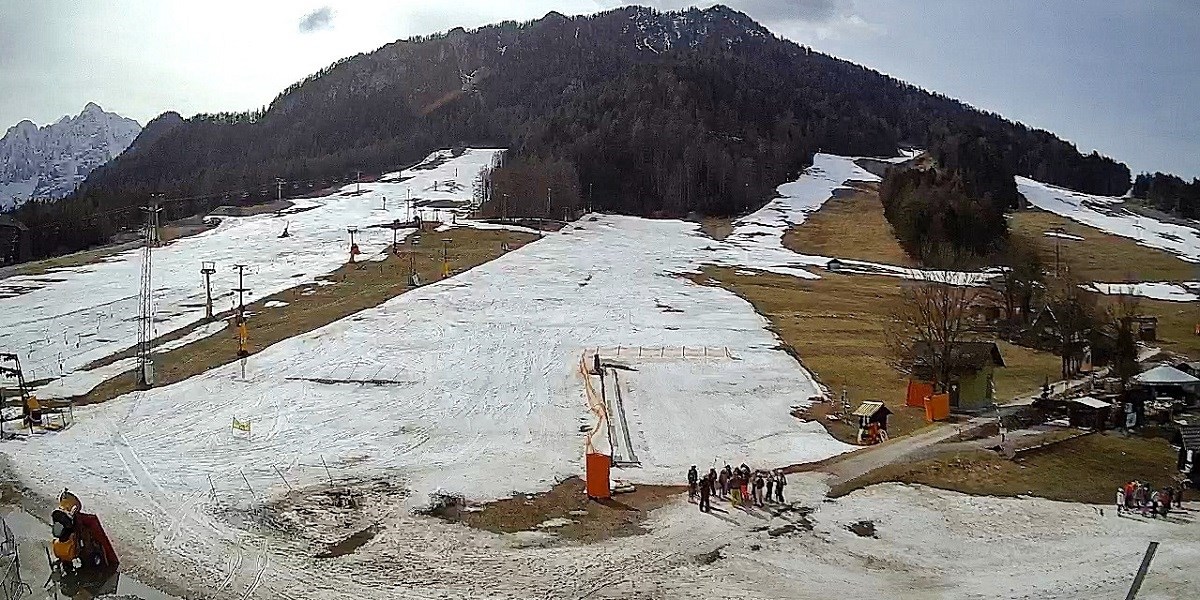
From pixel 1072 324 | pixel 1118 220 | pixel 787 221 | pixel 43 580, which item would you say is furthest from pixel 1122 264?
pixel 43 580

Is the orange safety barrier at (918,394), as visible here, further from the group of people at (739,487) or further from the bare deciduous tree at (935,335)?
the group of people at (739,487)

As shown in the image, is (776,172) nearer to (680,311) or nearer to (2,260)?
(680,311)

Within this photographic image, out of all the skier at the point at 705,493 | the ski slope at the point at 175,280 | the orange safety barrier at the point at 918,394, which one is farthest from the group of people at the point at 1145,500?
the ski slope at the point at 175,280

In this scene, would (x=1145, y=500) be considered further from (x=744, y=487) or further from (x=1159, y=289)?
(x=1159, y=289)

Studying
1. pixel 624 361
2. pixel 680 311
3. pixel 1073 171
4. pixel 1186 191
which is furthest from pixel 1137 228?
pixel 624 361

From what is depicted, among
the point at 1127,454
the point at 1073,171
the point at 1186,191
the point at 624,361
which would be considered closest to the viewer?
the point at 1127,454

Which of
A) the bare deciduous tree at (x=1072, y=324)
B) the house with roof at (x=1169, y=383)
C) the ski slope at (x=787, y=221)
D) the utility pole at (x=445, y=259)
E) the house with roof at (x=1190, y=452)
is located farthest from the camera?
the ski slope at (x=787, y=221)

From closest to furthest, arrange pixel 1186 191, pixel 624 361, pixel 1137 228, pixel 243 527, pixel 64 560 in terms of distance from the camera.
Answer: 1. pixel 64 560
2. pixel 243 527
3. pixel 624 361
4. pixel 1137 228
5. pixel 1186 191
